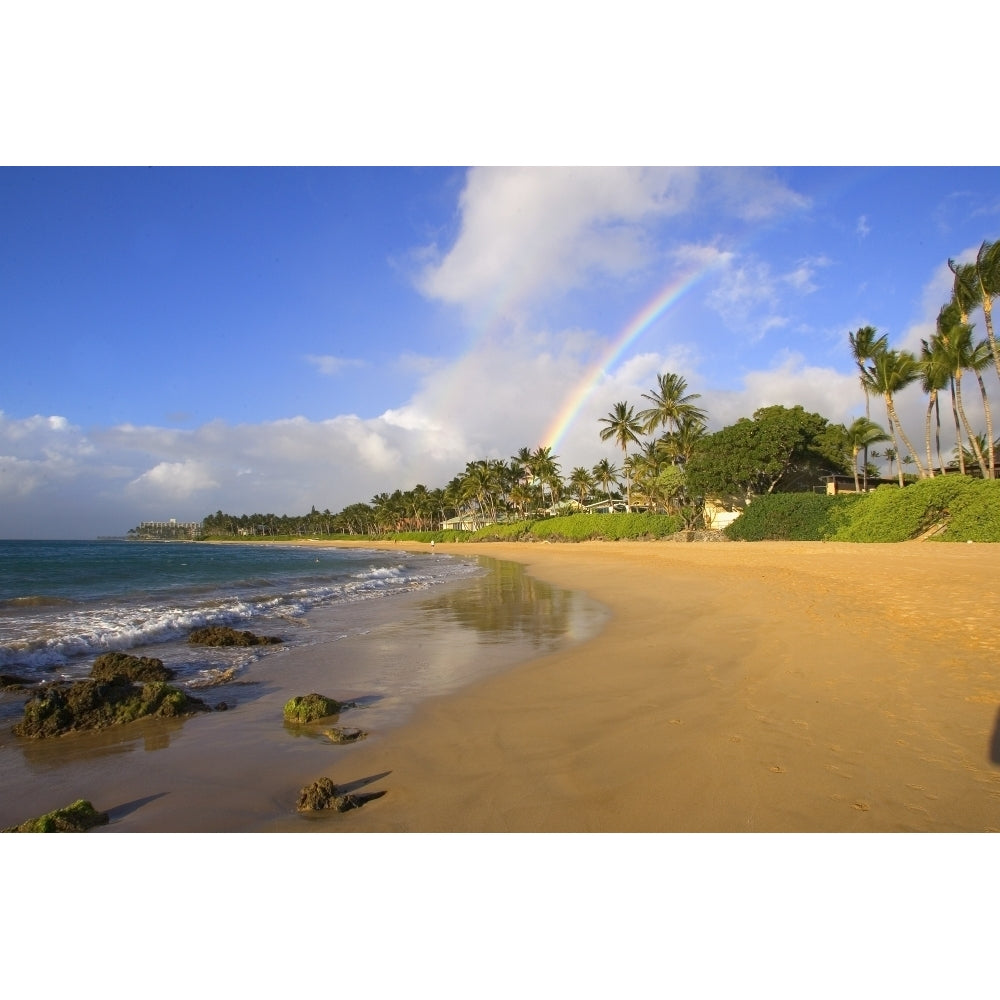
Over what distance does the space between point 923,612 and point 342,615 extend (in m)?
12.2

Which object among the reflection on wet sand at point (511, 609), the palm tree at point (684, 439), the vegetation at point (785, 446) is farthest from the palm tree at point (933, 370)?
the reflection on wet sand at point (511, 609)

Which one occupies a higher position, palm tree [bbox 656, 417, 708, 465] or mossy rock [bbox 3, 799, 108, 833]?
palm tree [bbox 656, 417, 708, 465]

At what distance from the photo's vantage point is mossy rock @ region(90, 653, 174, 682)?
7.72m

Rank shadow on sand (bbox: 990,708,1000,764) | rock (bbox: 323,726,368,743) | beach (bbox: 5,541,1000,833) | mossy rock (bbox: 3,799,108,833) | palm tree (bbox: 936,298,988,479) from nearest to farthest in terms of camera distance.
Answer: mossy rock (bbox: 3,799,108,833) → beach (bbox: 5,541,1000,833) → shadow on sand (bbox: 990,708,1000,764) → rock (bbox: 323,726,368,743) → palm tree (bbox: 936,298,988,479)

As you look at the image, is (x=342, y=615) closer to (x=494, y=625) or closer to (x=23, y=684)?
(x=494, y=625)

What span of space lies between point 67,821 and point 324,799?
1.56 m

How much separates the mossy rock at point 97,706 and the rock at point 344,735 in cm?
198

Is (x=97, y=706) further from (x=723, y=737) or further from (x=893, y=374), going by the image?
(x=893, y=374)

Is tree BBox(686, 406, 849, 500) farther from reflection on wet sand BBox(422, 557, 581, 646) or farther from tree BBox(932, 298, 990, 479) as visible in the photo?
reflection on wet sand BBox(422, 557, 581, 646)

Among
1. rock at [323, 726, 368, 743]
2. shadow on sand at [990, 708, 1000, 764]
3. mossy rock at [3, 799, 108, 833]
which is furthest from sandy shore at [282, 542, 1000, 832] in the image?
mossy rock at [3, 799, 108, 833]

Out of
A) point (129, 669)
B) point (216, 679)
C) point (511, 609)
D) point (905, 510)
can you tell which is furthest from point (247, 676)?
point (905, 510)

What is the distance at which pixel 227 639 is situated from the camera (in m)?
10.6

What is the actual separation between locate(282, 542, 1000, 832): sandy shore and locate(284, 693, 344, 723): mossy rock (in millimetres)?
992

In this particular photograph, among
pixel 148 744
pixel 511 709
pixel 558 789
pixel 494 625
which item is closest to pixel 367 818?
pixel 558 789
